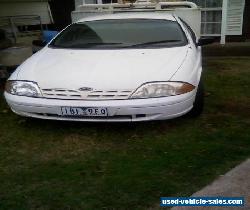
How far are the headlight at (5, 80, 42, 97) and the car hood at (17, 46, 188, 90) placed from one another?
0.06 metres

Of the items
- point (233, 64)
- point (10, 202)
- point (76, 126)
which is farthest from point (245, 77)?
point (10, 202)

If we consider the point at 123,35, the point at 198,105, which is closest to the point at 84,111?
the point at 198,105

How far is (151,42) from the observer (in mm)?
A: 5023

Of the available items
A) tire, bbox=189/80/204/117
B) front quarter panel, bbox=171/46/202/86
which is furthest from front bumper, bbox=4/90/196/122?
tire, bbox=189/80/204/117

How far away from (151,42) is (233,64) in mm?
3604

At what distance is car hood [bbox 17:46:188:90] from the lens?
4.06 meters

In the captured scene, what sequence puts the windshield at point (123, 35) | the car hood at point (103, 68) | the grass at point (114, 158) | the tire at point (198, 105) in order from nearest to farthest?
the grass at point (114, 158), the car hood at point (103, 68), the tire at point (198, 105), the windshield at point (123, 35)

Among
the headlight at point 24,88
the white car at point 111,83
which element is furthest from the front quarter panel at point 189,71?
the headlight at point 24,88

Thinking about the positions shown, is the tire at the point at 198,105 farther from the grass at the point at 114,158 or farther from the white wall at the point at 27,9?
the white wall at the point at 27,9

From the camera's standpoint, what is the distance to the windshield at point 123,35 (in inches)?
198

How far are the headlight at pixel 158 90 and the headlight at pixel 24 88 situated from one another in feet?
3.49

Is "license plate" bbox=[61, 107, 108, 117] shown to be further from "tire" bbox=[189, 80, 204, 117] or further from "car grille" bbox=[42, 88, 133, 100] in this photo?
"tire" bbox=[189, 80, 204, 117]

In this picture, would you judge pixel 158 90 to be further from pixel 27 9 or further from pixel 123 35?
pixel 27 9

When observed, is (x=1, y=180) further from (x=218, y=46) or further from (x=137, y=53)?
(x=218, y=46)
